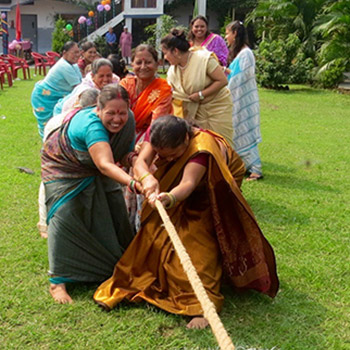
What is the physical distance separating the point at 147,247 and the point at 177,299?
43cm

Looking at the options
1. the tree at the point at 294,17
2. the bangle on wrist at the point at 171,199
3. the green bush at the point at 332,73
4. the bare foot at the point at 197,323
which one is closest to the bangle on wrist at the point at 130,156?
the bangle on wrist at the point at 171,199

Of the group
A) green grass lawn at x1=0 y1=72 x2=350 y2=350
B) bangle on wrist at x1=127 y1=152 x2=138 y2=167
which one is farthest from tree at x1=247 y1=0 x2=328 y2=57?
bangle on wrist at x1=127 y1=152 x2=138 y2=167

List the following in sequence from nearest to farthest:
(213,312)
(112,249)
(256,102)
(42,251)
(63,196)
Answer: (213,312), (63,196), (112,249), (42,251), (256,102)

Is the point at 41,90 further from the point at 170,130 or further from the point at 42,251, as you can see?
the point at 170,130

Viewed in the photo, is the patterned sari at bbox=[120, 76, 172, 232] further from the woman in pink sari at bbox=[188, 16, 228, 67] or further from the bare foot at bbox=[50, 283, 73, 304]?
the woman in pink sari at bbox=[188, 16, 228, 67]

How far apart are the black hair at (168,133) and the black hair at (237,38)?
311cm

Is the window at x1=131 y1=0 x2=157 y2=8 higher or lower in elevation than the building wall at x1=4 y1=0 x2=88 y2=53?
higher

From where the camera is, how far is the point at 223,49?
6090mm

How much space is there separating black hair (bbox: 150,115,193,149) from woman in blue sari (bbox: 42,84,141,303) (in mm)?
228

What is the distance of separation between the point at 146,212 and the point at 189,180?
20.4 inches

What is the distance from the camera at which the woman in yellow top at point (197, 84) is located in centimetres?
471

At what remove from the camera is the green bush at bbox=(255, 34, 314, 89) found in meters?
16.8

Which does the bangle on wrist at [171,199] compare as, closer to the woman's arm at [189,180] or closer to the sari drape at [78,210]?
the woman's arm at [189,180]

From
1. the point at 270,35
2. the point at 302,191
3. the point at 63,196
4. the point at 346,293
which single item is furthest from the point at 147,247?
the point at 270,35
